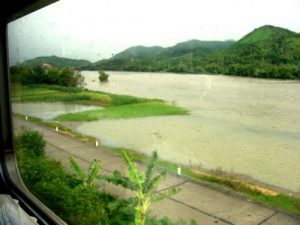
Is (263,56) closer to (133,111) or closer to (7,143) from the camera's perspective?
(133,111)

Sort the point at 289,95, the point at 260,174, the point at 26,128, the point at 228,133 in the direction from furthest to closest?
the point at 26,128, the point at 228,133, the point at 260,174, the point at 289,95

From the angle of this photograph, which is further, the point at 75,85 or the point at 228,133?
the point at 75,85

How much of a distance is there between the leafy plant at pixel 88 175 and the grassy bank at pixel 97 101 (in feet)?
1.44

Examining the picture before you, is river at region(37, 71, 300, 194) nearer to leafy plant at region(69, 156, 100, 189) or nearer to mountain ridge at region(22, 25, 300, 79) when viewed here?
mountain ridge at region(22, 25, 300, 79)

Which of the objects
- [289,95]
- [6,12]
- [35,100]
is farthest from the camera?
[35,100]

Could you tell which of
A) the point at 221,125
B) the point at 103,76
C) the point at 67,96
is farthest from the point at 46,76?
the point at 221,125

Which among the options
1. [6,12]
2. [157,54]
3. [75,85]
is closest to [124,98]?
[157,54]

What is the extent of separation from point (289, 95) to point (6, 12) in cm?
210

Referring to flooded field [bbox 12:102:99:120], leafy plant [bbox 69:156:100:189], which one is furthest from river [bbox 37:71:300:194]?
flooded field [bbox 12:102:99:120]

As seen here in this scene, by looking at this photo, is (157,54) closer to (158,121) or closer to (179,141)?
(158,121)

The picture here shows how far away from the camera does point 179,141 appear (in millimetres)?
→ 2508

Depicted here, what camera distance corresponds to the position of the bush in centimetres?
333

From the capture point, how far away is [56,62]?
9.41 feet

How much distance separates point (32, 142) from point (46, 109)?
487 millimetres
